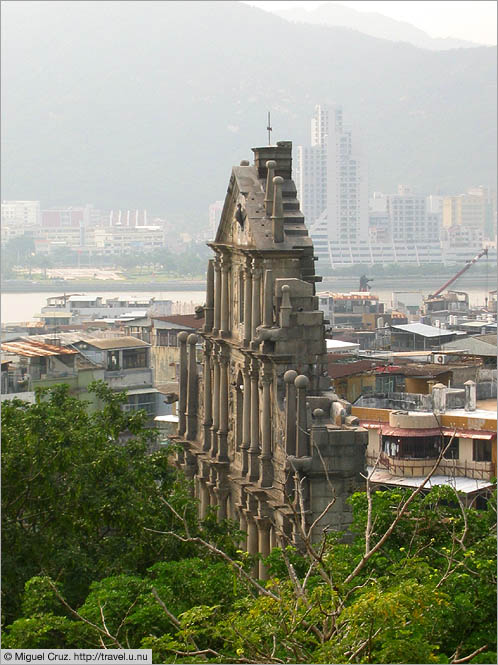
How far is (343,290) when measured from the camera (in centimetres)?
18275

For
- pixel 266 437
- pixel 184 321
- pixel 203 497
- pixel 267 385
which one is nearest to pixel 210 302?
pixel 203 497

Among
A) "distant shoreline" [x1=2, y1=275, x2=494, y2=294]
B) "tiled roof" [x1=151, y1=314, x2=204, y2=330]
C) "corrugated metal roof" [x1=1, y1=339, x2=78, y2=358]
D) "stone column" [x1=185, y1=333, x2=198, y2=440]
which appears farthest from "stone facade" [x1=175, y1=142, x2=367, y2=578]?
"distant shoreline" [x1=2, y1=275, x2=494, y2=294]

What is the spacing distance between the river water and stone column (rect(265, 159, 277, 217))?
10442 centimetres

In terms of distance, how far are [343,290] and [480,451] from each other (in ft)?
435

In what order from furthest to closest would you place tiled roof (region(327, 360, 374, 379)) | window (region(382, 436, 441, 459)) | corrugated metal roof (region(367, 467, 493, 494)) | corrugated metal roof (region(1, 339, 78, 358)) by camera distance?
corrugated metal roof (region(1, 339, 78, 358)) < tiled roof (region(327, 360, 374, 379)) < window (region(382, 436, 441, 459)) < corrugated metal roof (region(367, 467, 493, 494))

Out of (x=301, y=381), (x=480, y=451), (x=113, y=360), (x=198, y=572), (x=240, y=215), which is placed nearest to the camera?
(x=198, y=572)

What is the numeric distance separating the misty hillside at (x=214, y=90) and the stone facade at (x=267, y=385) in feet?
177

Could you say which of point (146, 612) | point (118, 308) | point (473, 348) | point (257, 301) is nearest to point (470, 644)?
point (146, 612)

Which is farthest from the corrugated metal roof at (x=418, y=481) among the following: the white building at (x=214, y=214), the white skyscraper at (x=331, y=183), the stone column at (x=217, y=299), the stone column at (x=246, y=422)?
Answer: the white building at (x=214, y=214)

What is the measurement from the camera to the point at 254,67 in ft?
499

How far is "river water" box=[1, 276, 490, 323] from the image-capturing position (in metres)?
152

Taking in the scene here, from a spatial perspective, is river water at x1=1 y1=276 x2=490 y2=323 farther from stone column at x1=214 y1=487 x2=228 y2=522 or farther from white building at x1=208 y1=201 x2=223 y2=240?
stone column at x1=214 y1=487 x2=228 y2=522

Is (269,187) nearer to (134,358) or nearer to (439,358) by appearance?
(439,358)

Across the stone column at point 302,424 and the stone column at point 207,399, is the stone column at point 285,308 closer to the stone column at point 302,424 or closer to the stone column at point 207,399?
the stone column at point 302,424
